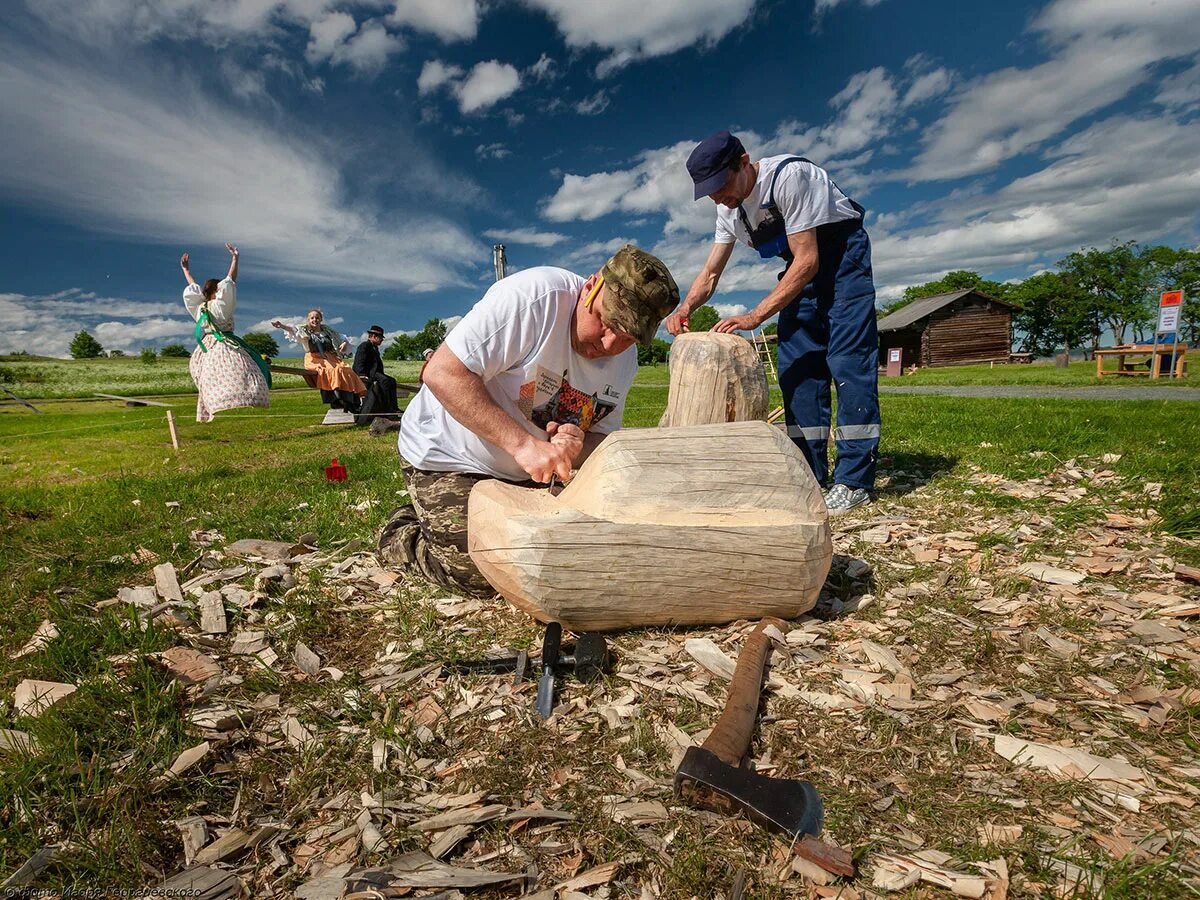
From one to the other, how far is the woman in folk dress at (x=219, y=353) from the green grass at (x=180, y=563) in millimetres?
827

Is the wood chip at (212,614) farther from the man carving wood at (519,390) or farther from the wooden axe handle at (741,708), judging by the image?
the wooden axe handle at (741,708)

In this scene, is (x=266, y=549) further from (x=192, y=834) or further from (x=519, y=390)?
Answer: (x=192, y=834)

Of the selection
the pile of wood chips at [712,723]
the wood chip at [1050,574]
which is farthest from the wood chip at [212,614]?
Result: the wood chip at [1050,574]

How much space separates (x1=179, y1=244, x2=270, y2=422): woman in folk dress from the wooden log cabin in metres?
39.7

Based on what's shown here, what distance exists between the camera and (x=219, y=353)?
854 centimetres

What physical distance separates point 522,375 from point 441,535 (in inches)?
39.2

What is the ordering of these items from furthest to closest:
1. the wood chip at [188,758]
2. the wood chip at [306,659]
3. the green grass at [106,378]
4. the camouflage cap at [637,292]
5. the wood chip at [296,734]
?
the green grass at [106,378]
the camouflage cap at [637,292]
the wood chip at [306,659]
the wood chip at [296,734]
the wood chip at [188,758]

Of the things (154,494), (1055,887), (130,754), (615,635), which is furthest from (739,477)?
(154,494)

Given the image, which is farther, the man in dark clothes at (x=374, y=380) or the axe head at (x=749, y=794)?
the man in dark clothes at (x=374, y=380)

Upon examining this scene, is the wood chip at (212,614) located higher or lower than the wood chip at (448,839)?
higher

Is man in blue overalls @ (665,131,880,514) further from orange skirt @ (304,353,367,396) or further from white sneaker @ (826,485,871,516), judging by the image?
orange skirt @ (304,353,367,396)

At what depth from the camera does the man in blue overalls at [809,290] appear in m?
3.85

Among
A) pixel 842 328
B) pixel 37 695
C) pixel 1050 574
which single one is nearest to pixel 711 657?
pixel 1050 574

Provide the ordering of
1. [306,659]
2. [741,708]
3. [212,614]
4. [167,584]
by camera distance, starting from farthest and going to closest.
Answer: [167,584], [212,614], [306,659], [741,708]
